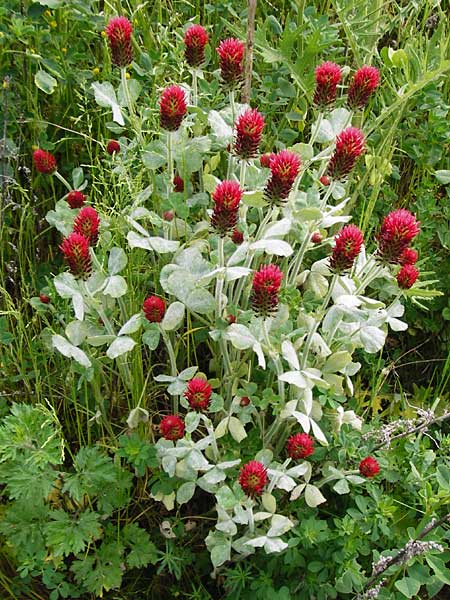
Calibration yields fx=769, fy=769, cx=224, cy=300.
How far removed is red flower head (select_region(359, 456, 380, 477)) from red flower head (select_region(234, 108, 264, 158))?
2.09ft

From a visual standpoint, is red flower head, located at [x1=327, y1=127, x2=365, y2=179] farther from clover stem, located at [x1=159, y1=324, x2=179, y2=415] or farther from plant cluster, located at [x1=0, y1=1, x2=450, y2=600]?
clover stem, located at [x1=159, y1=324, x2=179, y2=415]

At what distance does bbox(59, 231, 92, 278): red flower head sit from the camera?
1.37 m

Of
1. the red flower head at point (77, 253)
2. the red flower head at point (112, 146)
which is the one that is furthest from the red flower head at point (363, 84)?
the red flower head at point (77, 253)

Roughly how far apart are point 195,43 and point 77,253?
55cm

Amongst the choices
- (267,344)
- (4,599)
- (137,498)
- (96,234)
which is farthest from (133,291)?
(4,599)

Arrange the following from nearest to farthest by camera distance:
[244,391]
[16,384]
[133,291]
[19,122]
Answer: [244,391], [133,291], [16,384], [19,122]

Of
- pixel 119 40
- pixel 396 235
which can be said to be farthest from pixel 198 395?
pixel 119 40

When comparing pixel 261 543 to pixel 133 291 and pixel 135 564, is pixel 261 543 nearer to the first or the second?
pixel 135 564

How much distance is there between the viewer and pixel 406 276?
1.56 m

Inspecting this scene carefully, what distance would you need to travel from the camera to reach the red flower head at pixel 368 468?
4.93ft

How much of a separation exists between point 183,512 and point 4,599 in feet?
1.41

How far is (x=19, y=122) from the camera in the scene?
2.08 meters

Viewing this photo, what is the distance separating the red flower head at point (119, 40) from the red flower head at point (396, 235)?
2.19ft

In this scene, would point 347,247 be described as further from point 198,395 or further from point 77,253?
point 77,253
